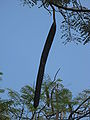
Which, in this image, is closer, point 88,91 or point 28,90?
point 28,90

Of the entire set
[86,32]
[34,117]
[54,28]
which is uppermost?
[86,32]

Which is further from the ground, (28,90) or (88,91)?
(88,91)

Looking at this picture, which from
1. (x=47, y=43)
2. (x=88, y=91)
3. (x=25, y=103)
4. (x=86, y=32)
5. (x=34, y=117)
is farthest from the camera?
(x=88, y=91)

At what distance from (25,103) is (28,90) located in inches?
4.0

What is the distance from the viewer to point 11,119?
171cm

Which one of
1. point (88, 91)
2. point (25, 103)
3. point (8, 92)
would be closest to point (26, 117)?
point (25, 103)

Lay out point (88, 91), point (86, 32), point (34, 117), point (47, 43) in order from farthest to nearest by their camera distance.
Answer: point (88, 91) → point (34, 117) → point (86, 32) → point (47, 43)

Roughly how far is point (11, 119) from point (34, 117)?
0.21 m

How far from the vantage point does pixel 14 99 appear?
178 centimetres

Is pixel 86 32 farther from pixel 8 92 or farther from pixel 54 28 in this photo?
pixel 8 92

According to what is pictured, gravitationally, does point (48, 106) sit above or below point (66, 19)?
below

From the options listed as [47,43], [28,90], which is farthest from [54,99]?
[47,43]

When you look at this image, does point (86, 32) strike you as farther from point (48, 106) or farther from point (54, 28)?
point (48, 106)

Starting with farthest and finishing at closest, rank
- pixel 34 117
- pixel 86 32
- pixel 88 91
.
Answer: pixel 88 91, pixel 34 117, pixel 86 32
